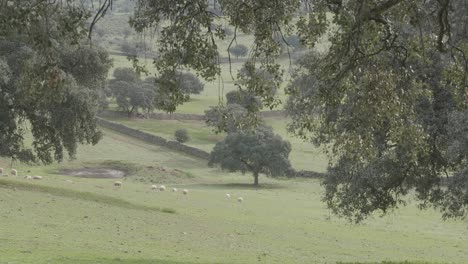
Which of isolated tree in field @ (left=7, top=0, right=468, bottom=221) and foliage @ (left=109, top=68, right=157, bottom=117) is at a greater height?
foliage @ (left=109, top=68, right=157, bottom=117)

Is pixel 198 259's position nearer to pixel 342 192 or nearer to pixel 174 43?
pixel 342 192

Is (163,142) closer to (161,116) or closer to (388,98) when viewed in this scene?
(161,116)

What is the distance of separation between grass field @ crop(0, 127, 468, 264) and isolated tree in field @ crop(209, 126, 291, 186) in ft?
35.2

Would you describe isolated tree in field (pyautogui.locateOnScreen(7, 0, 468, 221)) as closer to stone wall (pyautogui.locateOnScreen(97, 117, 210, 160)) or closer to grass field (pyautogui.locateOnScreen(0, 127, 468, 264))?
grass field (pyautogui.locateOnScreen(0, 127, 468, 264))

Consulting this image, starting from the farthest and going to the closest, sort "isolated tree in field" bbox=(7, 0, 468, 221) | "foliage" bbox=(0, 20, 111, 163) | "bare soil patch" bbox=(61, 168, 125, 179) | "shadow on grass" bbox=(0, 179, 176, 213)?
"bare soil patch" bbox=(61, 168, 125, 179) → "shadow on grass" bbox=(0, 179, 176, 213) → "foliage" bbox=(0, 20, 111, 163) → "isolated tree in field" bbox=(7, 0, 468, 221)

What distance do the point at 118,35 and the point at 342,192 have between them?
17833 cm

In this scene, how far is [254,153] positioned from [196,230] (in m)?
36.6

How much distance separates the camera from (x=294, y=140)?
303 feet

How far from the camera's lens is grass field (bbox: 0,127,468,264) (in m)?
22.2

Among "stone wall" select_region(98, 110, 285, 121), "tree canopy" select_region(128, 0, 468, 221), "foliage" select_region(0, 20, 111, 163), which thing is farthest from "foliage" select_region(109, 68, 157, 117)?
"tree canopy" select_region(128, 0, 468, 221)

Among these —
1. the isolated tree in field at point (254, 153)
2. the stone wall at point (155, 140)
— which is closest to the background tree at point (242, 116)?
the isolated tree in field at point (254, 153)

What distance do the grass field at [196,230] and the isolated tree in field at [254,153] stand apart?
422 inches

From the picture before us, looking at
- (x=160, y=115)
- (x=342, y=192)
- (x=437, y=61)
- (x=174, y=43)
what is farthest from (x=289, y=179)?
(x=174, y=43)

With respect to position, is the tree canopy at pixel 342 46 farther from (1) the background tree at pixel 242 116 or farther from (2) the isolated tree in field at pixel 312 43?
(1) the background tree at pixel 242 116
